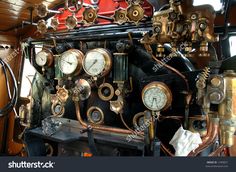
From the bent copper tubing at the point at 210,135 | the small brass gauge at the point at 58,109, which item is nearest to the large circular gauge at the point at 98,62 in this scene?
the small brass gauge at the point at 58,109

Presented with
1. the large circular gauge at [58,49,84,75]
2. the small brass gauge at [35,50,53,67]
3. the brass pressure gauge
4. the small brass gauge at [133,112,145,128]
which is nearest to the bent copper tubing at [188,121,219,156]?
the small brass gauge at [133,112,145,128]

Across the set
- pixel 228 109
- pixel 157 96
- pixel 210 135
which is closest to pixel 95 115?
pixel 157 96

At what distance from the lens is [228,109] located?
1244mm

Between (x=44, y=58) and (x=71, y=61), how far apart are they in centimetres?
36

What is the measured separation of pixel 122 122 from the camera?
1.76 meters

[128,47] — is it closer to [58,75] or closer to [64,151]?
[58,75]

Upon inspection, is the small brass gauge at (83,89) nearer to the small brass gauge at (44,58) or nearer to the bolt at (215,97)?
the small brass gauge at (44,58)

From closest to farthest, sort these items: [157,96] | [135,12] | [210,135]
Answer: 1. [210,135]
2. [157,96]
3. [135,12]

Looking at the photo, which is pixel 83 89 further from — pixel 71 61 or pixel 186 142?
pixel 186 142

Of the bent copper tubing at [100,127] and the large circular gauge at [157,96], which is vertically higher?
the large circular gauge at [157,96]

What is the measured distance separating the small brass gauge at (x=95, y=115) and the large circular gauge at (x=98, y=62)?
0.30 meters

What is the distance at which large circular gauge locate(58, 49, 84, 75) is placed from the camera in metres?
1.89

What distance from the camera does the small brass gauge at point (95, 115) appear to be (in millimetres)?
1864

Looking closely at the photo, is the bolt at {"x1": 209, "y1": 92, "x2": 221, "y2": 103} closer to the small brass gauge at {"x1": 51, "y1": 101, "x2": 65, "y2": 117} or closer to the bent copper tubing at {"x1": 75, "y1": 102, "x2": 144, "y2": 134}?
the bent copper tubing at {"x1": 75, "y1": 102, "x2": 144, "y2": 134}
